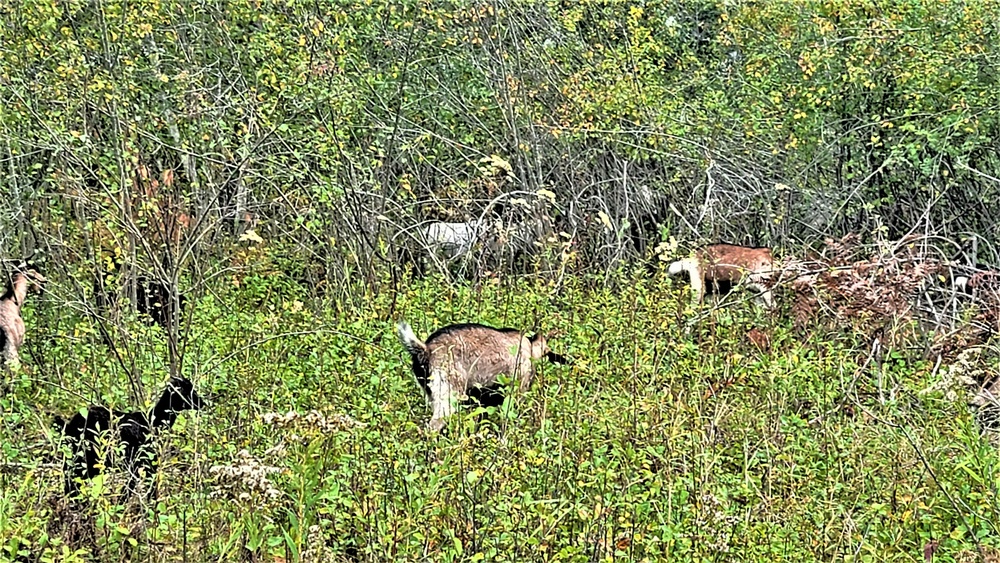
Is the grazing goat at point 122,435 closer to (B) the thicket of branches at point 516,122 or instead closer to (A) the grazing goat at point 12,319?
(A) the grazing goat at point 12,319

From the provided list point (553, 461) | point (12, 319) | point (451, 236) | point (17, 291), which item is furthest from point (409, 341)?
point (451, 236)

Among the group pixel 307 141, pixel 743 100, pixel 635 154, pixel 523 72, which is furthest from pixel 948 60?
pixel 307 141

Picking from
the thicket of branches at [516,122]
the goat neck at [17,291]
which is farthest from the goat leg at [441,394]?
the goat neck at [17,291]

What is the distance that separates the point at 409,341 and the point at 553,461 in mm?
1505

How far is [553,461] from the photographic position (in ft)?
16.6

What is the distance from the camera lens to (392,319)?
8.04 meters

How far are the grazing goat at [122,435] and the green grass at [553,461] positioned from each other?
11cm

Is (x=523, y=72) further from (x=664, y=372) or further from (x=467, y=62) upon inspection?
(x=664, y=372)

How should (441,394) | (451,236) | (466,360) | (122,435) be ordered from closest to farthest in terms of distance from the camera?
(122,435)
(441,394)
(466,360)
(451,236)

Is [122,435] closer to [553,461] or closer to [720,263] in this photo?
[553,461]

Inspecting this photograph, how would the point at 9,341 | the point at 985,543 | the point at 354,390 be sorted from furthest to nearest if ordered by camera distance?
the point at 9,341 < the point at 354,390 < the point at 985,543

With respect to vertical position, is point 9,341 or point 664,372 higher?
point 9,341

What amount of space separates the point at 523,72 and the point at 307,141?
89.3 inches

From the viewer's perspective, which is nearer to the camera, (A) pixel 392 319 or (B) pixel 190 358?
(B) pixel 190 358
